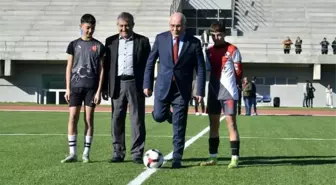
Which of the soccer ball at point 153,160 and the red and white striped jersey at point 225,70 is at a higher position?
the red and white striped jersey at point 225,70

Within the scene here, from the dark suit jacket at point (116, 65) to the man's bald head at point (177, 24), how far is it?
0.82 metres

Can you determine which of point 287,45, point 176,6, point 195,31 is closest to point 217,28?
point 287,45

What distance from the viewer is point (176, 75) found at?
8.23 m

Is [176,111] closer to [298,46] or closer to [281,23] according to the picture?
[298,46]

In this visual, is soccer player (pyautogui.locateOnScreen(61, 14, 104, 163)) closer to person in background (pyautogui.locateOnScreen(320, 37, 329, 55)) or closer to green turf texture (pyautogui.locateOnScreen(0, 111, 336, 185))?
green turf texture (pyautogui.locateOnScreen(0, 111, 336, 185))

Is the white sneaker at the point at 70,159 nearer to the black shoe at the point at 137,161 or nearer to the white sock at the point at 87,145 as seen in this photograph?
the white sock at the point at 87,145

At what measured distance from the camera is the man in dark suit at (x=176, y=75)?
8.22 meters

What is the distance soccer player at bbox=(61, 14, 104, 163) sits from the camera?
8.60 m

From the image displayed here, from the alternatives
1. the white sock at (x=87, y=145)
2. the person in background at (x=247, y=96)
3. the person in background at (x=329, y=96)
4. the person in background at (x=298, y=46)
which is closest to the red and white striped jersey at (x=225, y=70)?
the white sock at (x=87, y=145)

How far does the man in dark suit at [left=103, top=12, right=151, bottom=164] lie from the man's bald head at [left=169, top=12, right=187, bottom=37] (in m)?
0.83

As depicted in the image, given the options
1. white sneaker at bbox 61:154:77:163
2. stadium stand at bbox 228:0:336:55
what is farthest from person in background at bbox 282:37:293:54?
white sneaker at bbox 61:154:77:163

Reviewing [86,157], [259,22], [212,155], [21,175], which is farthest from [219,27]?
[259,22]

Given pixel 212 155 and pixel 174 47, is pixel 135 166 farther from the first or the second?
pixel 174 47

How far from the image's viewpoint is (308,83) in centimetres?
4134
